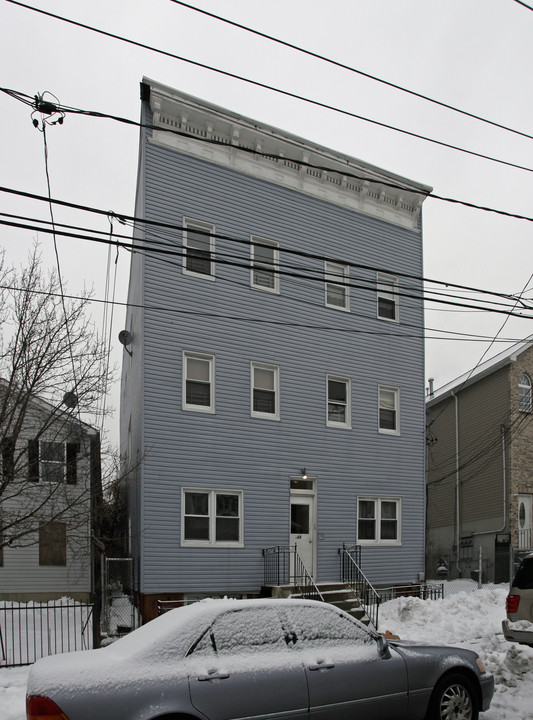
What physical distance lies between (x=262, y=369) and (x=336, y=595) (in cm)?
599

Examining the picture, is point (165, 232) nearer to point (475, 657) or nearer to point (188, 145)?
point (188, 145)

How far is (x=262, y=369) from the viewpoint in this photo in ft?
62.5

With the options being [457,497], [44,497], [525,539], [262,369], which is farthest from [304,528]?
[457,497]

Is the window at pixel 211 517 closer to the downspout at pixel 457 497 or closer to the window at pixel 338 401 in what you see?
the window at pixel 338 401

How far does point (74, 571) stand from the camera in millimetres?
21703

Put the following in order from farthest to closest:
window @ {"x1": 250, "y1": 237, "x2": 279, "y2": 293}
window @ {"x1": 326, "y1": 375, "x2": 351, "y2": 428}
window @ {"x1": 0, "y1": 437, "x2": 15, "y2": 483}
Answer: window @ {"x1": 326, "y1": 375, "x2": 351, "y2": 428}
window @ {"x1": 250, "y1": 237, "x2": 279, "y2": 293}
window @ {"x1": 0, "y1": 437, "x2": 15, "y2": 483}

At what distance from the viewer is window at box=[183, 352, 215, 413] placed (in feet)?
58.1

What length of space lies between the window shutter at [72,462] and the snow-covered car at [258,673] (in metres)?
10.1

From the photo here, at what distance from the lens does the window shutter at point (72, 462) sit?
16.5 m

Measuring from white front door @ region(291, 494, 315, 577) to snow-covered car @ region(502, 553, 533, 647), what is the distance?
27.0 feet

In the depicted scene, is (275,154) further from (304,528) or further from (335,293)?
(304,528)

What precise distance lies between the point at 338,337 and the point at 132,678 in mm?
15013

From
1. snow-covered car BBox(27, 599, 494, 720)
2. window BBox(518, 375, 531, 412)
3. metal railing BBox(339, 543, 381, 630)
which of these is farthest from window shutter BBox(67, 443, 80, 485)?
window BBox(518, 375, 531, 412)

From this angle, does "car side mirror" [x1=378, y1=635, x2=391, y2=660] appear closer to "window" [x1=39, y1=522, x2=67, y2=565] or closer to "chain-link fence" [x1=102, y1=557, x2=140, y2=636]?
"chain-link fence" [x1=102, y1=557, x2=140, y2=636]
